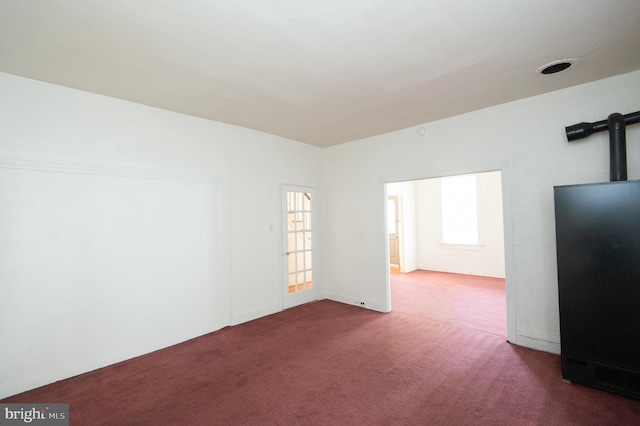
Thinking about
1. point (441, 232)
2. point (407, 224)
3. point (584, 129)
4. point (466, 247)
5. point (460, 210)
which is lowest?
point (466, 247)

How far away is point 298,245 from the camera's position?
5.06 metres

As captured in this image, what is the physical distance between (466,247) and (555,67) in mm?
5567

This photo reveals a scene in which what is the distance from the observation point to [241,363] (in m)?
2.98

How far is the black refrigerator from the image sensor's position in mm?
2309

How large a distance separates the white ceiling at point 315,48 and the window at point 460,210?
460 centimetres

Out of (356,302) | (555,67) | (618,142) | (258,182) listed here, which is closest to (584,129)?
(618,142)

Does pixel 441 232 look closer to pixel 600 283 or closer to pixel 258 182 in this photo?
pixel 600 283

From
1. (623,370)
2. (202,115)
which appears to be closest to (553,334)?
(623,370)

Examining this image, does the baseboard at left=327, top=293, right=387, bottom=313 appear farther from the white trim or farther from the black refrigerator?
the black refrigerator

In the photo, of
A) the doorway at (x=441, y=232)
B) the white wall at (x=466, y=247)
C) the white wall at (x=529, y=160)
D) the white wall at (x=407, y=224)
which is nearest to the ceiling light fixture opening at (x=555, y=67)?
the white wall at (x=529, y=160)

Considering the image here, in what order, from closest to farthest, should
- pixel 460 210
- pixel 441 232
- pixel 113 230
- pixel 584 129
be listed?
pixel 584 129, pixel 113 230, pixel 460 210, pixel 441 232

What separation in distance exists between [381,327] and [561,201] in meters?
2.54

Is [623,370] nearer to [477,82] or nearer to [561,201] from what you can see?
[561,201]

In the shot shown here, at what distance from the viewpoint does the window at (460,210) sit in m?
7.43
